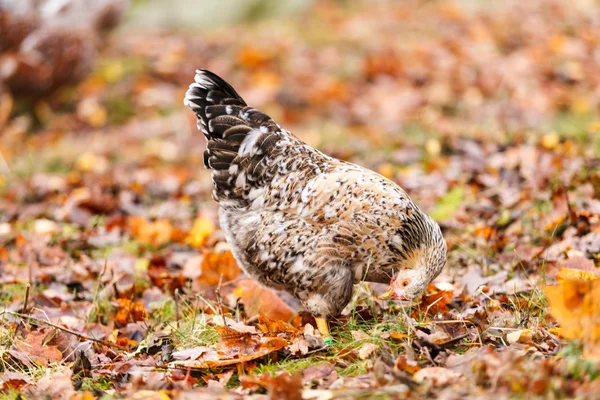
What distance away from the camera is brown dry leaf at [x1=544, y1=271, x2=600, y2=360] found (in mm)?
2592

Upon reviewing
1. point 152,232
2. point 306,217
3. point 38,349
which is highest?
point 306,217

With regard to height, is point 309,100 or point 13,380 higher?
point 13,380

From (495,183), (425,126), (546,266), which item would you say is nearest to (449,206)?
(495,183)

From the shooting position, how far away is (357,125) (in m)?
8.59

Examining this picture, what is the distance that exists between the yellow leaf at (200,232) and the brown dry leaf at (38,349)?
1.84 meters

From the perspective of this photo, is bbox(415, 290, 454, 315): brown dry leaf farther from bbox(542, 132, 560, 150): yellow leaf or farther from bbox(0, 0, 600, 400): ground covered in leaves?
bbox(542, 132, 560, 150): yellow leaf

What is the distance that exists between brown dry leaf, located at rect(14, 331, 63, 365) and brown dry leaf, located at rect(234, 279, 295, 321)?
1.08 metres

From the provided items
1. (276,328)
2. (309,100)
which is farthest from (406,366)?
(309,100)

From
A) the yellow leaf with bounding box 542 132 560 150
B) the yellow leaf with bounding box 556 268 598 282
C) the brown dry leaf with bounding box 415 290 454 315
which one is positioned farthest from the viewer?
the yellow leaf with bounding box 542 132 560 150

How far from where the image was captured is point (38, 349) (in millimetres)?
3570

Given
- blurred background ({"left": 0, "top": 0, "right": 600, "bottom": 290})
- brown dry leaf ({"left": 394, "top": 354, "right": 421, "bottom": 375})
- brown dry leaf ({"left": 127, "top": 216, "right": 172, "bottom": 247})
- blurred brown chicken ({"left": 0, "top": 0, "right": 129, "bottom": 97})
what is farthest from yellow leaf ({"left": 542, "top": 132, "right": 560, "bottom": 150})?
blurred brown chicken ({"left": 0, "top": 0, "right": 129, "bottom": 97})

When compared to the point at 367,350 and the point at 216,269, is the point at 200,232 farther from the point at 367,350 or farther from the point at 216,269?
the point at 367,350

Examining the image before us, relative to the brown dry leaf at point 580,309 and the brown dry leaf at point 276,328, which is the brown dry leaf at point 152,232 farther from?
the brown dry leaf at point 580,309

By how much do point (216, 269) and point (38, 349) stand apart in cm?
134
